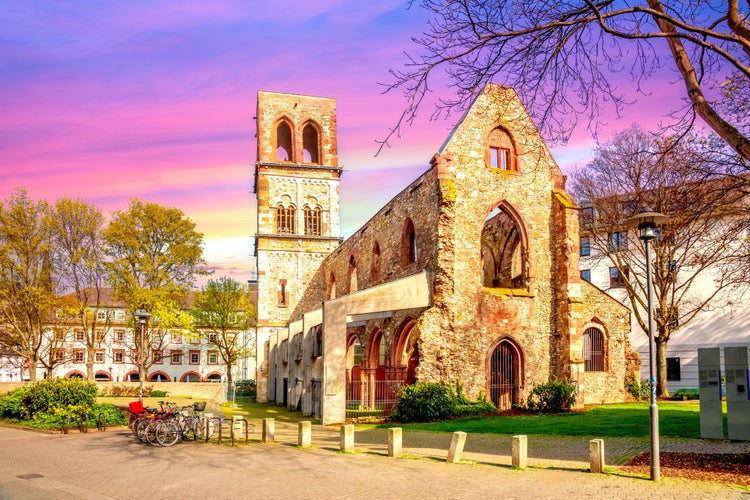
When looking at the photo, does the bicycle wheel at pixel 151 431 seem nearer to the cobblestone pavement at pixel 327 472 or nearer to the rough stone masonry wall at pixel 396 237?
the cobblestone pavement at pixel 327 472

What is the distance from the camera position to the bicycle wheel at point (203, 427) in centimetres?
1602

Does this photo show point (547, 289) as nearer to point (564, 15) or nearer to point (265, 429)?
point (265, 429)

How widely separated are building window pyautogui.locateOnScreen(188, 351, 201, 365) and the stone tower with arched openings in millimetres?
25162

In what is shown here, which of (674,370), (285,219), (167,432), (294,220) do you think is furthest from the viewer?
(294,220)

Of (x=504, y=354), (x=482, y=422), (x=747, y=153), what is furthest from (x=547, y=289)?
(x=747, y=153)

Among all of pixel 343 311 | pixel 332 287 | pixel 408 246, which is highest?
pixel 408 246

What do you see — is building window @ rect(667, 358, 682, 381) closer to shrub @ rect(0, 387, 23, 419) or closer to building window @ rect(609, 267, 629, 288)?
building window @ rect(609, 267, 629, 288)

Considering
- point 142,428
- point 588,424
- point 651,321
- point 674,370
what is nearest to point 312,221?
point 674,370

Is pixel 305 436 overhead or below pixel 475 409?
overhead

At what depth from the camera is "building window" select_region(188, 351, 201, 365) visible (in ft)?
215

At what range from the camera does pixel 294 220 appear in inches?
1810

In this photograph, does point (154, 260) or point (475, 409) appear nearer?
point (475, 409)

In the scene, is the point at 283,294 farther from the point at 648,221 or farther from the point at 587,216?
the point at 648,221

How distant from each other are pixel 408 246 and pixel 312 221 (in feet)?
71.4
